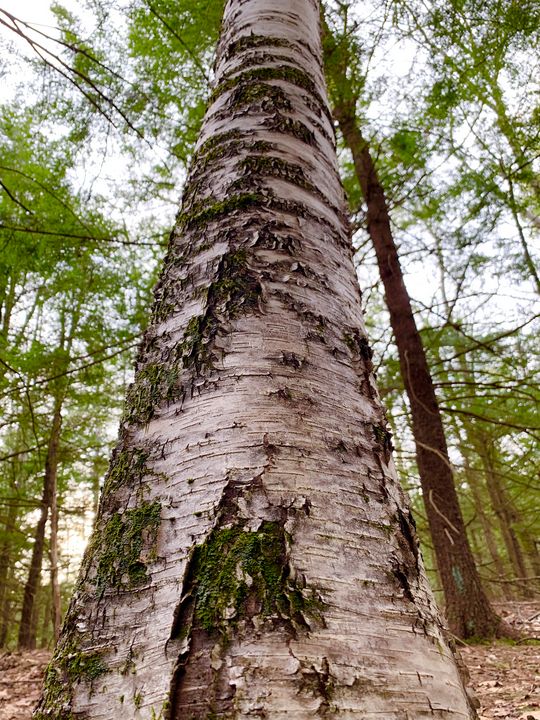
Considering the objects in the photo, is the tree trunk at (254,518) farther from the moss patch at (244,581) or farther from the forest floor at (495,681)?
the forest floor at (495,681)

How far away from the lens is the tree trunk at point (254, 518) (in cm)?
53

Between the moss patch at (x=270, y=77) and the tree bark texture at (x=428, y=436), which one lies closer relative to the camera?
the moss patch at (x=270, y=77)

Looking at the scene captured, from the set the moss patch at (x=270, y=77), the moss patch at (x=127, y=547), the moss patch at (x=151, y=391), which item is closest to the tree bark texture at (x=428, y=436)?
the moss patch at (x=270, y=77)

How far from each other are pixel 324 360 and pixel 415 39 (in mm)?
4708

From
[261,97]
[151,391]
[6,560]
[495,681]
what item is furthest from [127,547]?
[6,560]

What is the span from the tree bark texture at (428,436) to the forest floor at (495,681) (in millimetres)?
376

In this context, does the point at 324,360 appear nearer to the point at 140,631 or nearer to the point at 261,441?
the point at 261,441

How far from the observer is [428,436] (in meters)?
4.69

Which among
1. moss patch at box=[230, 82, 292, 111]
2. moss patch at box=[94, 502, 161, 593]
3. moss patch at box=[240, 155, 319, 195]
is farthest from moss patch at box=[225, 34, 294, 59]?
Answer: moss patch at box=[94, 502, 161, 593]

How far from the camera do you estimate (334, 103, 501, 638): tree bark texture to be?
13.9 feet

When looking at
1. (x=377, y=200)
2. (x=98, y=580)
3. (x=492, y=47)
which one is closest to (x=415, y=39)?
(x=492, y=47)

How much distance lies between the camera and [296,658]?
514 millimetres

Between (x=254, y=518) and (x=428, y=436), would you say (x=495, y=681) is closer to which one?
(x=428, y=436)

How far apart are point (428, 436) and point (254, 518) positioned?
14.5ft
